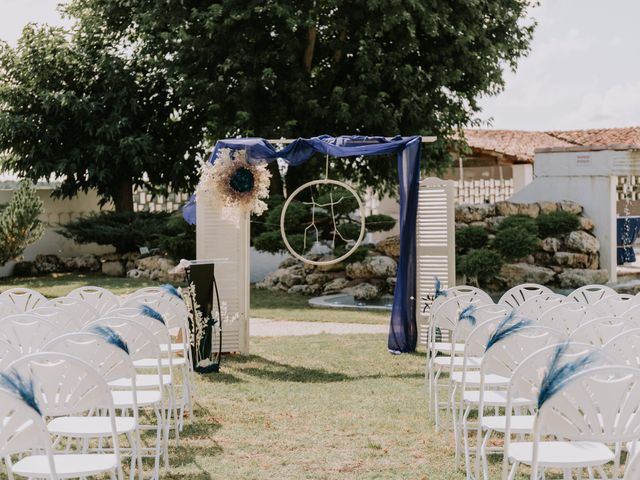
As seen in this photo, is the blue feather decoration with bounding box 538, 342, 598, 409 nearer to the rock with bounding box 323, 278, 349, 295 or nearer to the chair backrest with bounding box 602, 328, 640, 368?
the chair backrest with bounding box 602, 328, 640, 368

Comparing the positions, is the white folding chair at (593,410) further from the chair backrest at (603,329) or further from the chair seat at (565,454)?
the chair backrest at (603,329)

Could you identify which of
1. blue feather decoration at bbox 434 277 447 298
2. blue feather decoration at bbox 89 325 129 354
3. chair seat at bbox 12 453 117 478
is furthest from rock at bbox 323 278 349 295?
chair seat at bbox 12 453 117 478

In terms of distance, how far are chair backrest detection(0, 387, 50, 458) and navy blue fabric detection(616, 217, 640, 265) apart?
62.7ft

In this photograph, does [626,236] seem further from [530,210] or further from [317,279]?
[317,279]

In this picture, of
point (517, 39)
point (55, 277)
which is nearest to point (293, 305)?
point (55, 277)

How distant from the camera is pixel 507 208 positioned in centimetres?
2072

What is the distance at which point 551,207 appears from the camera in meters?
20.5

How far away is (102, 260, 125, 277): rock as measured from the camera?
23656 mm

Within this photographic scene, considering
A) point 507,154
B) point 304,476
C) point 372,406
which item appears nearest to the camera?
point 304,476

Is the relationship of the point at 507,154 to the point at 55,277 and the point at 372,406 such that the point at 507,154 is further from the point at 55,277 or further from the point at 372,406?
the point at 372,406

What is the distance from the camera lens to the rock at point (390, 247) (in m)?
20.0

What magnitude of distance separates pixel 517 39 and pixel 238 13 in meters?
7.06

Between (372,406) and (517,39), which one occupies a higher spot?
(517,39)

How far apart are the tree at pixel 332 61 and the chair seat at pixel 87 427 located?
601 inches
